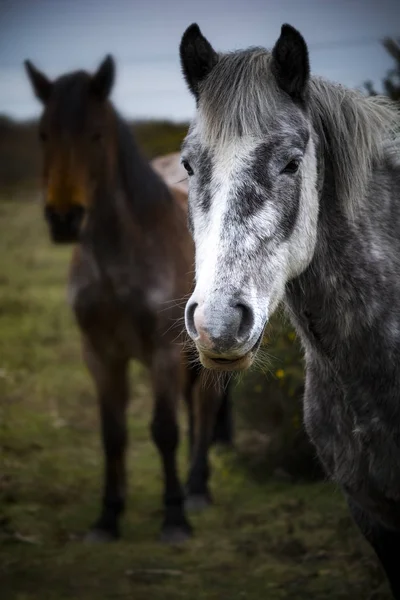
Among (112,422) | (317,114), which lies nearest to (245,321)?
(317,114)

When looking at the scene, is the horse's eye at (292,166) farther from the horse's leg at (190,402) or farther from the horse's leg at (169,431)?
the horse's leg at (190,402)

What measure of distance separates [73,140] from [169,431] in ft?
6.33

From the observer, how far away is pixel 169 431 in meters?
4.98

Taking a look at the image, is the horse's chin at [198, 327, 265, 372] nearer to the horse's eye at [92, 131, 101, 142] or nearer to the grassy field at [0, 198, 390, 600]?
the grassy field at [0, 198, 390, 600]

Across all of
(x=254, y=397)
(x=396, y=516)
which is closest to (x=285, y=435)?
(x=254, y=397)

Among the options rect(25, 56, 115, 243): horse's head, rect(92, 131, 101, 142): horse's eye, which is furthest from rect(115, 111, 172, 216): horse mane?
rect(92, 131, 101, 142): horse's eye

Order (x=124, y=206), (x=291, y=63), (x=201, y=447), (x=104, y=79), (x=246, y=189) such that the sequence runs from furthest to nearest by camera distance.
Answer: (x=201, y=447) < (x=124, y=206) < (x=104, y=79) < (x=291, y=63) < (x=246, y=189)

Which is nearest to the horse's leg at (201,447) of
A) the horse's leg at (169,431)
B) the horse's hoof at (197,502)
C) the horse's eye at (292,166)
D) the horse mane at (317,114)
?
the horse's hoof at (197,502)

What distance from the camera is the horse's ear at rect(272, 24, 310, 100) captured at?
2.42 meters

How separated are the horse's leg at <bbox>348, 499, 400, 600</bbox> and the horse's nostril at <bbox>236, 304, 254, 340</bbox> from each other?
117 cm

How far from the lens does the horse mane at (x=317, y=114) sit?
2424 millimetres

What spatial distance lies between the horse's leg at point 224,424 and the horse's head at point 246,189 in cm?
427

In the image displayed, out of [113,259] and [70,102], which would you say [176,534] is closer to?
[113,259]

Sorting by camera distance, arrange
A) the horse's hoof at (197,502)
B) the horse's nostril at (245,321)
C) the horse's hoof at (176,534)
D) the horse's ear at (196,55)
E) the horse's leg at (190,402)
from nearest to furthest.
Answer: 1. the horse's nostril at (245,321)
2. the horse's ear at (196,55)
3. the horse's hoof at (176,534)
4. the horse's hoof at (197,502)
5. the horse's leg at (190,402)
